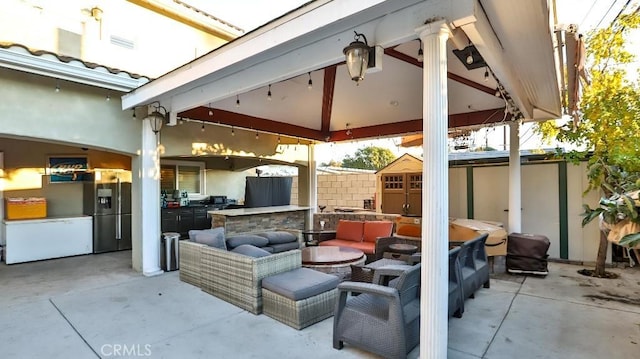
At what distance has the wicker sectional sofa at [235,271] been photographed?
3893 mm

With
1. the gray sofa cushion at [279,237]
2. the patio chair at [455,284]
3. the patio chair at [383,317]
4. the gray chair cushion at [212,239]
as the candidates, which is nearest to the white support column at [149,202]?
the gray chair cushion at [212,239]

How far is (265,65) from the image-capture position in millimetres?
3943

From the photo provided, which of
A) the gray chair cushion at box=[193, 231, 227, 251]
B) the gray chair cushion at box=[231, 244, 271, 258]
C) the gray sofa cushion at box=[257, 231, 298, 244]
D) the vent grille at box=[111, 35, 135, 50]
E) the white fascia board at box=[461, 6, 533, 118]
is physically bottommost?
the gray sofa cushion at box=[257, 231, 298, 244]

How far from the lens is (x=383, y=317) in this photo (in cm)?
288

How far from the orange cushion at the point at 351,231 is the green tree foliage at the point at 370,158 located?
19703 millimetres

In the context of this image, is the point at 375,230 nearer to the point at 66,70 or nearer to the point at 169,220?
the point at 169,220

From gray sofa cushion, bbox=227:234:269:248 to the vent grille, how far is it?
458 cm

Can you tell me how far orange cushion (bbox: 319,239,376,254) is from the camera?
591 centimetres

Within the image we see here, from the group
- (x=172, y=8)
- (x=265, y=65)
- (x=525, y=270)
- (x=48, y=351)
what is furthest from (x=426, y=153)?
(x=172, y=8)

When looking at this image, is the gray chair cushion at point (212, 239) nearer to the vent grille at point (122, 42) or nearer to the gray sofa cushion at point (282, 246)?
the gray sofa cushion at point (282, 246)

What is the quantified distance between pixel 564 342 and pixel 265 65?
4.26 meters

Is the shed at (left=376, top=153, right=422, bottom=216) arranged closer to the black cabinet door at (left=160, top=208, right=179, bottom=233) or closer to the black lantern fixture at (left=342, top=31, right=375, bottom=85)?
the black cabinet door at (left=160, top=208, right=179, bottom=233)

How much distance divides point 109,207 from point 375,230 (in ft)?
20.1

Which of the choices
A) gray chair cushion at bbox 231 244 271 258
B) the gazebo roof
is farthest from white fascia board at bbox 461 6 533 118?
gray chair cushion at bbox 231 244 271 258
